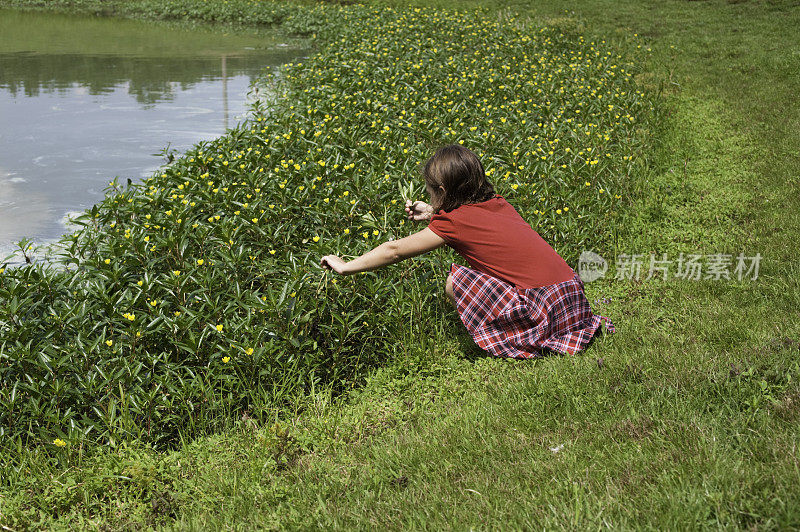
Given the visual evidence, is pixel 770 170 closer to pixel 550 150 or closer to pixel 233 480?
pixel 550 150

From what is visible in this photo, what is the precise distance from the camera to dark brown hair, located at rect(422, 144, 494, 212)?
359 centimetres

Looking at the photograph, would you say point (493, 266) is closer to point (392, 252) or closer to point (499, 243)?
point (499, 243)

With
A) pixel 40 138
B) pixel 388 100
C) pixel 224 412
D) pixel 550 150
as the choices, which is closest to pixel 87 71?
pixel 40 138

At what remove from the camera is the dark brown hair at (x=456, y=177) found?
11.8 ft

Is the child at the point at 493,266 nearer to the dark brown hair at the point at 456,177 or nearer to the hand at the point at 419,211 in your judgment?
the dark brown hair at the point at 456,177

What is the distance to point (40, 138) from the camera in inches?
356

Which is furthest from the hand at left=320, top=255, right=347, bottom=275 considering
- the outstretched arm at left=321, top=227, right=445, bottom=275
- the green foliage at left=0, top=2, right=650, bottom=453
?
the green foliage at left=0, top=2, right=650, bottom=453

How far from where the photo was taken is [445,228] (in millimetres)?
3633

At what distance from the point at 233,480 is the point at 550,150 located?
5046mm

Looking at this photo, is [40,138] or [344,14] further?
[344,14]

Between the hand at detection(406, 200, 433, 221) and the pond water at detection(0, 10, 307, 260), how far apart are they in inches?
148

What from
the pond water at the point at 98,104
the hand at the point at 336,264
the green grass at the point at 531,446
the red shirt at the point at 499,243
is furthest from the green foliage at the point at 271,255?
the pond water at the point at 98,104

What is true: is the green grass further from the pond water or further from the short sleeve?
the pond water

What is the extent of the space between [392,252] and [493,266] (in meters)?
0.59
